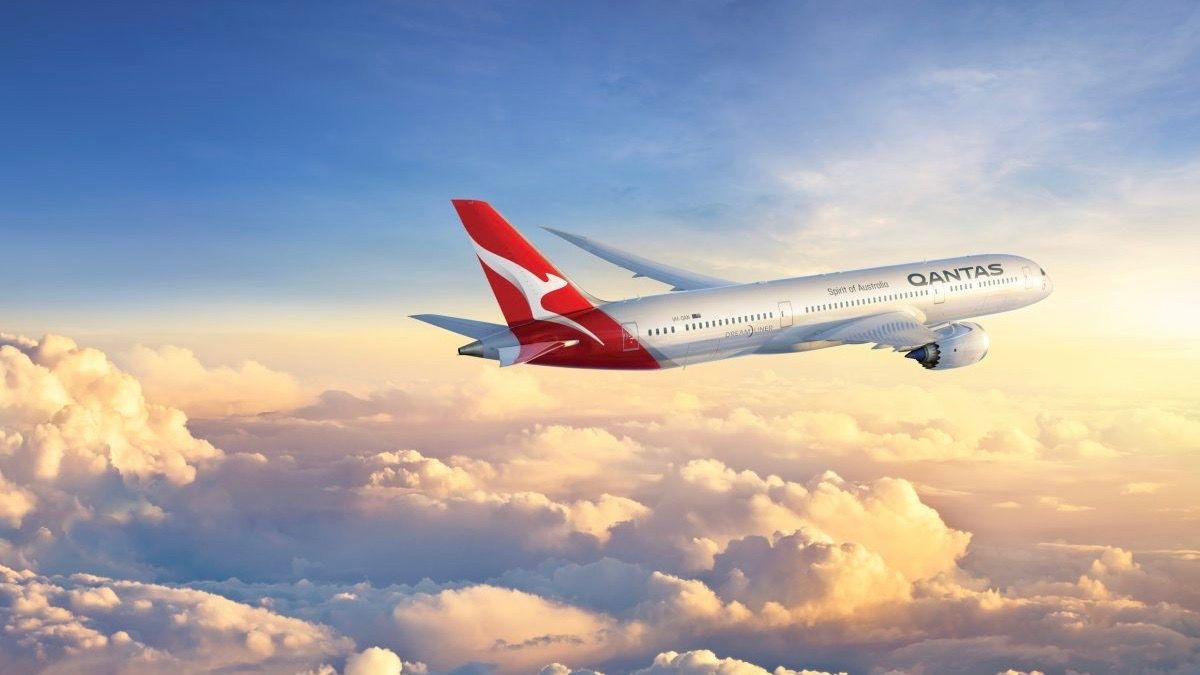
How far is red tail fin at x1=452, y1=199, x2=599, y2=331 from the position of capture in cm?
4156

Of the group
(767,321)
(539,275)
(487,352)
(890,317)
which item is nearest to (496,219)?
(539,275)

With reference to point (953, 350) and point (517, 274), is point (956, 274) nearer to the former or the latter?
point (953, 350)

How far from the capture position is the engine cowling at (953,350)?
159ft

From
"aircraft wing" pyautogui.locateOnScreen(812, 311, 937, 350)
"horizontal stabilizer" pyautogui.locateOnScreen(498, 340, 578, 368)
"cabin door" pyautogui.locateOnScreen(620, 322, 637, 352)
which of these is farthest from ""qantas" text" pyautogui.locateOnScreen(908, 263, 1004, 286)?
"horizontal stabilizer" pyautogui.locateOnScreen(498, 340, 578, 368)

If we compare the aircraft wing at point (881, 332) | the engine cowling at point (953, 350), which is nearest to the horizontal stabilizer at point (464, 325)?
the aircraft wing at point (881, 332)

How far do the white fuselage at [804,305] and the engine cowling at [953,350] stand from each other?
4.08 metres

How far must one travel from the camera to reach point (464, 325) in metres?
42.6

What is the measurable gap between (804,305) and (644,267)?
13.1 m

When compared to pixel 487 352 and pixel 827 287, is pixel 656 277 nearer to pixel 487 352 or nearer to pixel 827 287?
pixel 827 287

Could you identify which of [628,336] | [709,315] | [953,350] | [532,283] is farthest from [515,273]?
[953,350]

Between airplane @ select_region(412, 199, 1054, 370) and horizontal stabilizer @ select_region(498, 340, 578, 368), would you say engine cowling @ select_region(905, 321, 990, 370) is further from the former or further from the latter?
horizontal stabilizer @ select_region(498, 340, 578, 368)

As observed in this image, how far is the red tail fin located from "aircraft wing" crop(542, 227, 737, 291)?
13044 millimetres

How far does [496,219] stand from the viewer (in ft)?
138

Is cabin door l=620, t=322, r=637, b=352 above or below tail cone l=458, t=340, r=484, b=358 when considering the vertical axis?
above
